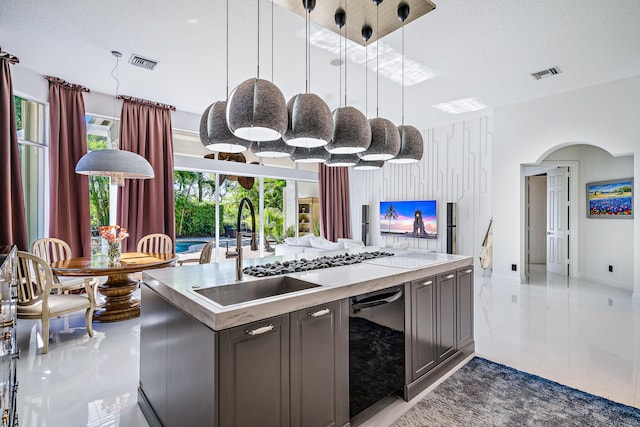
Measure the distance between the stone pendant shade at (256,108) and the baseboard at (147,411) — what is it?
5.41 ft

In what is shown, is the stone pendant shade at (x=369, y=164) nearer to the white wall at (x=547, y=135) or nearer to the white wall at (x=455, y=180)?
the white wall at (x=547, y=135)

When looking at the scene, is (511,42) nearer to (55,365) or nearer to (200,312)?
(200,312)

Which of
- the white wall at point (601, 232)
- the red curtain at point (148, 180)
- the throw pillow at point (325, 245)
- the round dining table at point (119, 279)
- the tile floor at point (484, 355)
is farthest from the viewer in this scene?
the white wall at point (601, 232)

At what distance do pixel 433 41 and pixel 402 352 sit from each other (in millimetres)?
3100

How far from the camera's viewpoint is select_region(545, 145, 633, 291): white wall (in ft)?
17.1

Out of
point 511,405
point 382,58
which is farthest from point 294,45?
point 511,405

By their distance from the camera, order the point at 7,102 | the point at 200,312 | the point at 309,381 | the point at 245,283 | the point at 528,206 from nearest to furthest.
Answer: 1. the point at 200,312
2. the point at 309,381
3. the point at 245,283
4. the point at 7,102
5. the point at 528,206

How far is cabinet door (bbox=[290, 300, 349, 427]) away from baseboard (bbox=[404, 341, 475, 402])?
588 millimetres

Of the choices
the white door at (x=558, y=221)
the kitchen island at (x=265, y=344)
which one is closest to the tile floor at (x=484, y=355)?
the kitchen island at (x=265, y=344)

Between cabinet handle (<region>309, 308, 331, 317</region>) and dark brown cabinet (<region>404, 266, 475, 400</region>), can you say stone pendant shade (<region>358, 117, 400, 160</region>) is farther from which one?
cabinet handle (<region>309, 308, 331, 317</region>)

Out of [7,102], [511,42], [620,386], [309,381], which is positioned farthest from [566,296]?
[7,102]

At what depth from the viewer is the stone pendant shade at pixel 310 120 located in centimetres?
167

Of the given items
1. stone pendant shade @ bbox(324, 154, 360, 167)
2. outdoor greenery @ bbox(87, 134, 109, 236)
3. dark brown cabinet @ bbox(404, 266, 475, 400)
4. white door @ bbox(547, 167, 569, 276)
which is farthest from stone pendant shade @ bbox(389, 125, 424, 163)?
white door @ bbox(547, 167, 569, 276)

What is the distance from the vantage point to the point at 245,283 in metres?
1.75
